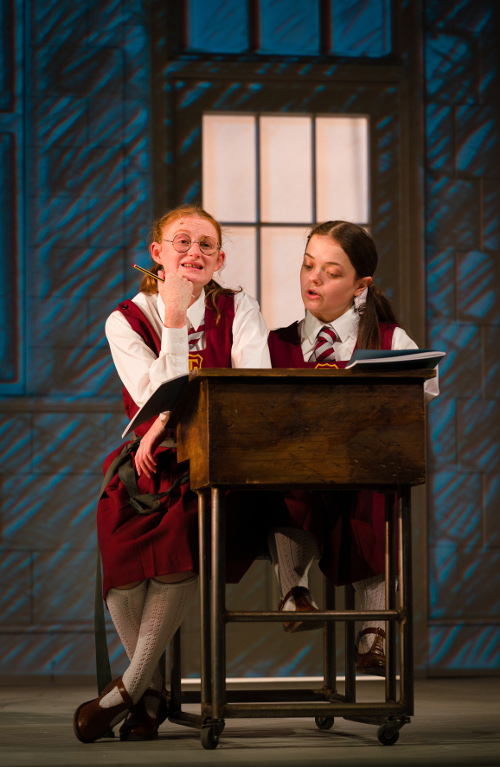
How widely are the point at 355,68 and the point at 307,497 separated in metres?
2.77

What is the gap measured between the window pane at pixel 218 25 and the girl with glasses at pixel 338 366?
6.72ft

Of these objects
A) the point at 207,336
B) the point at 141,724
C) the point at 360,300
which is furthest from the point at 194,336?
the point at 141,724

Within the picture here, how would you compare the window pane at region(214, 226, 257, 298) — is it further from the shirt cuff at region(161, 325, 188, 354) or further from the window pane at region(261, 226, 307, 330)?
the shirt cuff at region(161, 325, 188, 354)

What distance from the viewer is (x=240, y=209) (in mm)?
4965

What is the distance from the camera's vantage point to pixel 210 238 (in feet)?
10.2

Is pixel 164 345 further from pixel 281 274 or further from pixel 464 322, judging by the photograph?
pixel 464 322

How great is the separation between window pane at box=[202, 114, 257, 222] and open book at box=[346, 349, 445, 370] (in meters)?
2.67

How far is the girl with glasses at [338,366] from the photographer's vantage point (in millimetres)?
2779

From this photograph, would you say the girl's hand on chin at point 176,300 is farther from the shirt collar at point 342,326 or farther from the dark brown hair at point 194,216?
the shirt collar at point 342,326

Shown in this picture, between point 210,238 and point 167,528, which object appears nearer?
point 167,528

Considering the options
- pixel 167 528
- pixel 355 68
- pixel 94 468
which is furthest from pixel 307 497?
pixel 355 68

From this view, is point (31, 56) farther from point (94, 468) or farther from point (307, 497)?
point (307, 497)

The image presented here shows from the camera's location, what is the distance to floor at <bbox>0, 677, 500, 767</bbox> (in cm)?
232

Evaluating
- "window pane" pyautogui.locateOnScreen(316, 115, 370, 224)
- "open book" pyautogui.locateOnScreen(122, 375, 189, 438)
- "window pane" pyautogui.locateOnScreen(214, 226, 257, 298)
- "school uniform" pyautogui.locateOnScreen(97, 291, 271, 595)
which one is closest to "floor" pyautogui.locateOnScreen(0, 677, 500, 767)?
"school uniform" pyautogui.locateOnScreen(97, 291, 271, 595)
